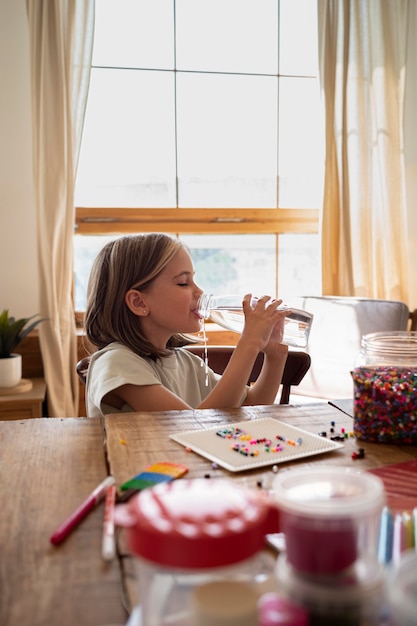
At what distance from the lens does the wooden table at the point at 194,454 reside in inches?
32.2

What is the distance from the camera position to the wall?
2.90m

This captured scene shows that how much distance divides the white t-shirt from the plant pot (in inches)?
49.1

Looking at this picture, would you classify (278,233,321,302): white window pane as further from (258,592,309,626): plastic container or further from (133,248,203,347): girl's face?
(258,592,309,626): plastic container

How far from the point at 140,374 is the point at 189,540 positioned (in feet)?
3.04

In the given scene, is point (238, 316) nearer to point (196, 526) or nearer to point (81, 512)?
point (81, 512)

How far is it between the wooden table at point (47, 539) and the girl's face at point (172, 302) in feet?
1.59

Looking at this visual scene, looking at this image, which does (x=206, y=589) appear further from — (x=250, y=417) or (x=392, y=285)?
(x=392, y=285)

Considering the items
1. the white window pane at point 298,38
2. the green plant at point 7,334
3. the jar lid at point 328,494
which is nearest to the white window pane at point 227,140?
the white window pane at point 298,38

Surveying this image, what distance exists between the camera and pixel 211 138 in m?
3.27

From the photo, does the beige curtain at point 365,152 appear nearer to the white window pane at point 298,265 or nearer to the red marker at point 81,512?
the white window pane at point 298,265

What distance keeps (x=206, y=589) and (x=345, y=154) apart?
10.1 ft

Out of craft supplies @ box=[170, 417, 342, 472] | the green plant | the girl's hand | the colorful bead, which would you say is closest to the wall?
the green plant

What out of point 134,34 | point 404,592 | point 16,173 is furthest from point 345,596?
point 134,34

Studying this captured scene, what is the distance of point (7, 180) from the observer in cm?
295
